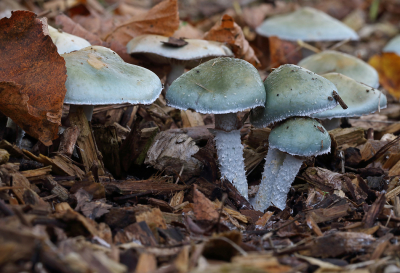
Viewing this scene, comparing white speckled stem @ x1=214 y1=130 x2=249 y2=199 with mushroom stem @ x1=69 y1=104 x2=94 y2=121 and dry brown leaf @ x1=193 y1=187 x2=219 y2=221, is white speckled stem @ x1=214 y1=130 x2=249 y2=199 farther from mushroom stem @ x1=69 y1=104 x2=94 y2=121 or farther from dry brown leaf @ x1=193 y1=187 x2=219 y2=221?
mushroom stem @ x1=69 y1=104 x2=94 y2=121

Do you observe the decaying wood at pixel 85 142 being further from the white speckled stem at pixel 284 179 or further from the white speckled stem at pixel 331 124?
the white speckled stem at pixel 331 124

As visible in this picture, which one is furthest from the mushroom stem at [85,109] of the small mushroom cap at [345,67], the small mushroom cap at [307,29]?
the small mushroom cap at [307,29]

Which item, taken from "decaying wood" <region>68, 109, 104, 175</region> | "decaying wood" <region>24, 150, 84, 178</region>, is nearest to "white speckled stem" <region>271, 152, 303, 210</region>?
"decaying wood" <region>68, 109, 104, 175</region>

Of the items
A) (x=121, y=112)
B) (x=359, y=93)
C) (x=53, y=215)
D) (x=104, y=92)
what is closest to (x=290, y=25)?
(x=359, y=93)

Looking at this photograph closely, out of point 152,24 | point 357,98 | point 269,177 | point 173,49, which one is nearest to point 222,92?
point 269,177

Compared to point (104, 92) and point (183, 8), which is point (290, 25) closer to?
point (183, 8)

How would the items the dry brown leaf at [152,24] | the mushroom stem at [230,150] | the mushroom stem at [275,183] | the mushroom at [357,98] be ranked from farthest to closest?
the dry brown leaf at [152,24]
the mushroom at [357,98]
the mushroom stem at [275,183]
the mushroom stem at [230,150]
